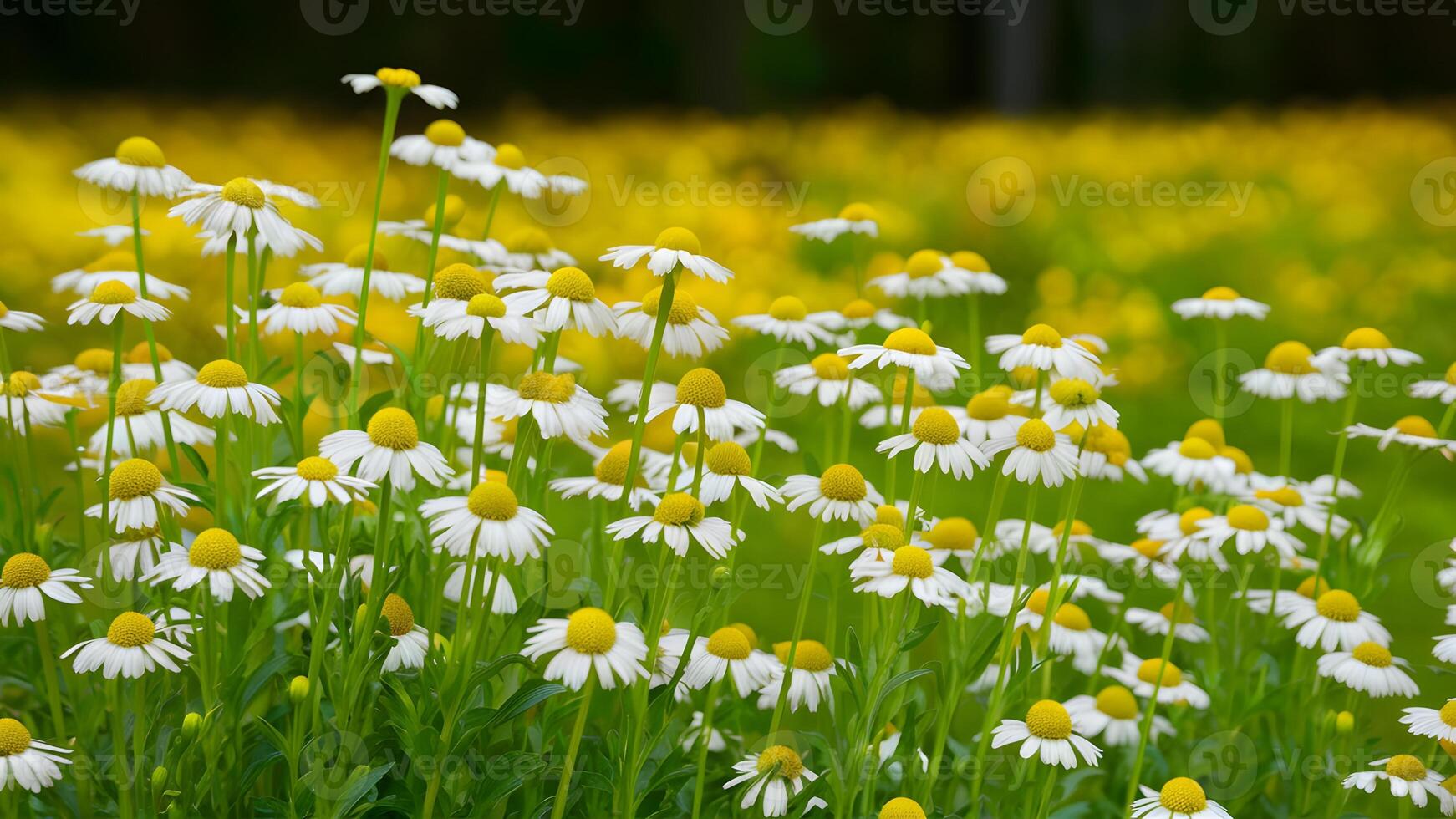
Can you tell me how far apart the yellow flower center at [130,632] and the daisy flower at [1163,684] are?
1.54 meters

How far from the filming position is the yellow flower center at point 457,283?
152 cm

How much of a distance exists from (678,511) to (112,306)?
0.88 metres

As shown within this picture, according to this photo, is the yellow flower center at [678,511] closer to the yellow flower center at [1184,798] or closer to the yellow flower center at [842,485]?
the yellow flower center at [842,485]

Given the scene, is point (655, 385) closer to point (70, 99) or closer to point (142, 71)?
point (70, 99)

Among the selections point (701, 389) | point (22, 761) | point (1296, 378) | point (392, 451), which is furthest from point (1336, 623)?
point (22, 761)

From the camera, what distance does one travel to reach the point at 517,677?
5.65 ft

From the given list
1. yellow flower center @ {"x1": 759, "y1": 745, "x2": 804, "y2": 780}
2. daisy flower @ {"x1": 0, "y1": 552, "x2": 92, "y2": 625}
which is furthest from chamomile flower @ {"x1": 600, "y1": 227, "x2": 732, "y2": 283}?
daisy flower @ {"x1": 0, "y1": 552, "x2": 92, "y2": 625}

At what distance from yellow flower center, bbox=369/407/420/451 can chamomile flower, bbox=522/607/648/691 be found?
283 millimetres

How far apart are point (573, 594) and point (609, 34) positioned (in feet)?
24.2

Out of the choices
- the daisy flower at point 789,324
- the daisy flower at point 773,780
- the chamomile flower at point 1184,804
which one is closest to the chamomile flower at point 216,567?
the daisy flower at point 773,780

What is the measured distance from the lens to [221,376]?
1.51 m

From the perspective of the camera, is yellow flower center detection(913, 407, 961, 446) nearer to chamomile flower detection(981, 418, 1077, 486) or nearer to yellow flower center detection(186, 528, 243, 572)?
chamomile flower detection(981, 418, 1077, 486)

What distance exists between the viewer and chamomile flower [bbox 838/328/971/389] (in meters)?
1.56

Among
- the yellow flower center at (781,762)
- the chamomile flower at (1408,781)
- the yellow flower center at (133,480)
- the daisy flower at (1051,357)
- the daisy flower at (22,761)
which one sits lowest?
the chamomile flower at (1408,781)
